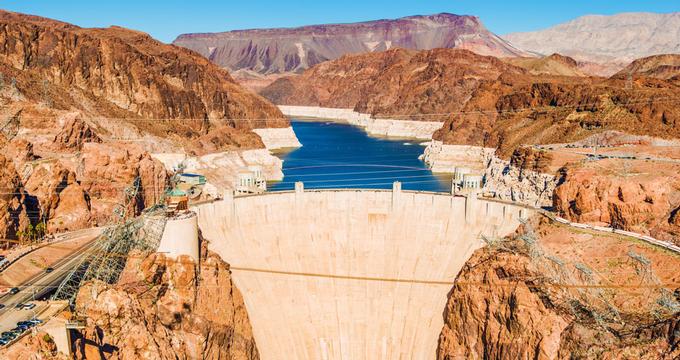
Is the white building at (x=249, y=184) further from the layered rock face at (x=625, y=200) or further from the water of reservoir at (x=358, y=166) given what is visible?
the layered rock face at (x=625, y=200)

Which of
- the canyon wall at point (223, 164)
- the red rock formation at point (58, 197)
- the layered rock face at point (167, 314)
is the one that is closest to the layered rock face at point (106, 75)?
the canyon wall at point (223, 164)

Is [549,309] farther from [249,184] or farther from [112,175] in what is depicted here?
[249,184]

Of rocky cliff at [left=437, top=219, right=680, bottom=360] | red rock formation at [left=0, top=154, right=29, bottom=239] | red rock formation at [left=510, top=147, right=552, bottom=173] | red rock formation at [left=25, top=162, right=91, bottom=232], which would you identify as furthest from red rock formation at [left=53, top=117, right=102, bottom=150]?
red rock formation at [left=510, top=147, right=552, bottom=173]

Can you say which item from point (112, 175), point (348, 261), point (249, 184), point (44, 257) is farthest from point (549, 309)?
point (249, 184)

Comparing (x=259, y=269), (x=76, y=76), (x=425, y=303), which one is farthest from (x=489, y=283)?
(x=76, y=76)

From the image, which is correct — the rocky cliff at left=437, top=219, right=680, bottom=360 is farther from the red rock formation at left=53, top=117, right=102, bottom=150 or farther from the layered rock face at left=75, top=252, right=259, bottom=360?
the red rock formation at left=53, top=117, right=102, bottom=150
